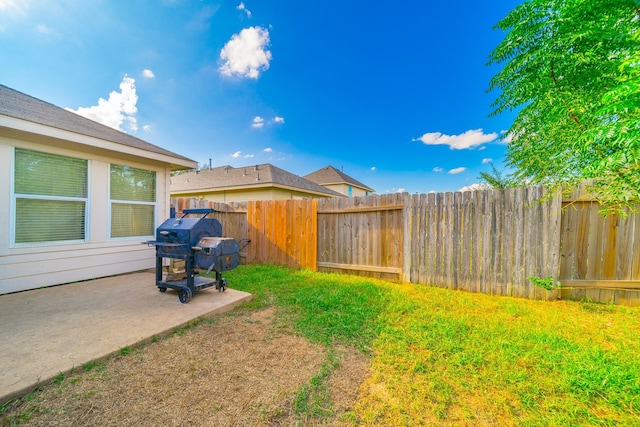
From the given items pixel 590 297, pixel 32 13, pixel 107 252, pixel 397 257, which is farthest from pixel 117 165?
pixel 590 297

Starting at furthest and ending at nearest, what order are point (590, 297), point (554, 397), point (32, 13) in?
point (32, 13)
point (590, 297)
point (554, 397)

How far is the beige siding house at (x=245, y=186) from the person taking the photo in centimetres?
1131

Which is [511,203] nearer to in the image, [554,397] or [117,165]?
[554,397]

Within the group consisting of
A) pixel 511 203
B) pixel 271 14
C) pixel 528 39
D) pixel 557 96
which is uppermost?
pixel 271 14

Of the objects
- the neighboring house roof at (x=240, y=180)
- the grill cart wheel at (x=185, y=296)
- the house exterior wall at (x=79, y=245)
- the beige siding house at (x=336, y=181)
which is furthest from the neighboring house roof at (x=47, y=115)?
the beige siding house at (x=336, y=181)

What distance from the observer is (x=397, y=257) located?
4758 mm

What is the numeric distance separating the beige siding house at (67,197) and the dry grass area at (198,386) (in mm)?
3373

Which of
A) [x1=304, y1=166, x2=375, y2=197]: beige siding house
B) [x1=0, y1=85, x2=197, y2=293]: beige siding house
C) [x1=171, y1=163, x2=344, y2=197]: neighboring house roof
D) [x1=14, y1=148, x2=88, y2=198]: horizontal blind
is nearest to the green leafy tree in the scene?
[x1=0, y1=85, x2=197, y2=293]: beige siding house

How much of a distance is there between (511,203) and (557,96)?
1.81 meters

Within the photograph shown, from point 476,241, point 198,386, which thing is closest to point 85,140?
point 198,386

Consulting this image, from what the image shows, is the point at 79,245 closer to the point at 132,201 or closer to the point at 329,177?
the point at 132,201

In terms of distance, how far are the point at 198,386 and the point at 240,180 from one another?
1138 centimetres

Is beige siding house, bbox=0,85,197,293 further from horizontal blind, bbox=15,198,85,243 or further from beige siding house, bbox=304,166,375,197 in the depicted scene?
beige siding house, bbox=304,166,375,197

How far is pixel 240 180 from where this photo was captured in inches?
479
